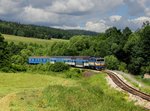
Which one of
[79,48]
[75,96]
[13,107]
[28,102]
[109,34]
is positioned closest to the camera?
[13,107]

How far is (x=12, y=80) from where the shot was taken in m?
70.2

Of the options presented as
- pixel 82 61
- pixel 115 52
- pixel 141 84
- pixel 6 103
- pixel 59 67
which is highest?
pixel 6 103

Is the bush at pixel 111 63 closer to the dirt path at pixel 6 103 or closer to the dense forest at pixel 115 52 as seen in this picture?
the dense forest at pixel 115 52

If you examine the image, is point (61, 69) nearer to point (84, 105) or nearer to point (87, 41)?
point (87, 41)

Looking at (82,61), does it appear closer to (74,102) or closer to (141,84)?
(141,84)

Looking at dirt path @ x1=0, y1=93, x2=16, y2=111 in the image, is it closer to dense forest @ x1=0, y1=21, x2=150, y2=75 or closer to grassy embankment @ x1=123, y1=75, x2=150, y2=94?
grassy embankment @ x1=123, y1=75, x2=150, y2=94

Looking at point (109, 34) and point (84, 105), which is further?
point (109, 34)

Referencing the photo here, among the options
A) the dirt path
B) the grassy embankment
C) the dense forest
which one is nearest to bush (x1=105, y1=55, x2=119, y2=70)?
the dense forest

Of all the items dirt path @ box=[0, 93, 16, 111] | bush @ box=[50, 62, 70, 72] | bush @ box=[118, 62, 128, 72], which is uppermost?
dirt path @ box=[0, 93, 16, 111]

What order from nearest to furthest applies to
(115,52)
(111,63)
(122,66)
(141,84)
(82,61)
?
(141,84)
(82,61)
(111,63)
(122,66)
(115,52)

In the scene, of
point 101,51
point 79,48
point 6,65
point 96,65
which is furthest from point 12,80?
point 79,48

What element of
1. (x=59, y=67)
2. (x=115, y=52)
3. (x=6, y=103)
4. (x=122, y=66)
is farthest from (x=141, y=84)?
(x=115, y=52)

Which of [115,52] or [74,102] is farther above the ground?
[74,102]

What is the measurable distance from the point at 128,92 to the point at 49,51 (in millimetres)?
97415
